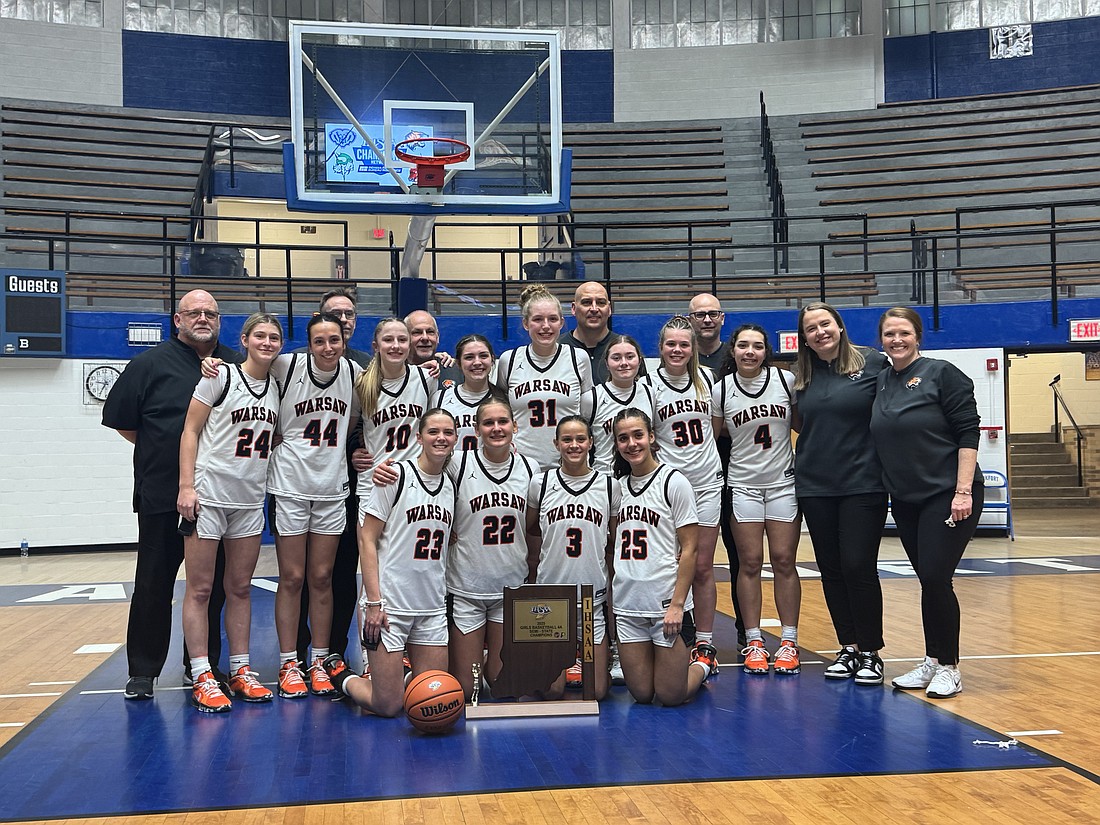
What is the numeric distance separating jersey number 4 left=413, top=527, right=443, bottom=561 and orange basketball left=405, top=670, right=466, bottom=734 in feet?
A: 1.66

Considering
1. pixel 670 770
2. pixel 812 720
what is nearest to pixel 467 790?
pixel 670 770

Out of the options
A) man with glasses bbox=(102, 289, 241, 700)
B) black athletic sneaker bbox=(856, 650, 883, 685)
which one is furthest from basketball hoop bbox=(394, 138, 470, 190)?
black athletic sneaker bbox=(856, 650, 883, 685)

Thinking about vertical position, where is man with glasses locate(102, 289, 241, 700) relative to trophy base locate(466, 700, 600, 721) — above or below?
above

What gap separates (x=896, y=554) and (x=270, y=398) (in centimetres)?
761

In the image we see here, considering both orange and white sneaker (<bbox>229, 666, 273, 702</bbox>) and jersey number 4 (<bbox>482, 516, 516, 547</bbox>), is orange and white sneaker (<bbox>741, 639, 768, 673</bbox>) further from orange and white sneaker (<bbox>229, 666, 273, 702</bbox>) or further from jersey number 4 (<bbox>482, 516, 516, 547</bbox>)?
orange and white sneaker (<bbox>229, 666, 273, 702</bbox>)

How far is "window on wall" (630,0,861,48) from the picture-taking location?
18.5 m

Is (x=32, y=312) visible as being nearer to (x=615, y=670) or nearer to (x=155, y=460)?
(x=155, y=460)

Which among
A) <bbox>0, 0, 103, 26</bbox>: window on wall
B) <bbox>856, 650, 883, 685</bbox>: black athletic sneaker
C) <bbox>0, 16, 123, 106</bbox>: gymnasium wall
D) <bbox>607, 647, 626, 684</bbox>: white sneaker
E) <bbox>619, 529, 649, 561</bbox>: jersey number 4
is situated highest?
<bbox>0, 0, 103, 26</bbox>: window on wall

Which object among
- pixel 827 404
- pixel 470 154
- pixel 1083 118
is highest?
pixel 1083 118

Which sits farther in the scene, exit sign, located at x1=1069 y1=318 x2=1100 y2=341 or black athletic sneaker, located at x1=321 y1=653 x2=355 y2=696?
exit sign, located at x1=1069 y1=318 x2=1100 y2=341

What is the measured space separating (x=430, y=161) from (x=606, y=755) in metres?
7.66

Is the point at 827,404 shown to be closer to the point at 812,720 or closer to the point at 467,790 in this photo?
the point at 812,720

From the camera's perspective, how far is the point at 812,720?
14.4 feet

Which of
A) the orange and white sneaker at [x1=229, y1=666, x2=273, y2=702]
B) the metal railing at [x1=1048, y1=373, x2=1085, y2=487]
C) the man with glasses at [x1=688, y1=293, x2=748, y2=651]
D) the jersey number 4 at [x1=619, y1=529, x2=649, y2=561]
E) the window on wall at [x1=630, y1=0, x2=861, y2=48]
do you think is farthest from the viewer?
the window on wall at [x1=630, y1=0, x2=861, y2=48]
